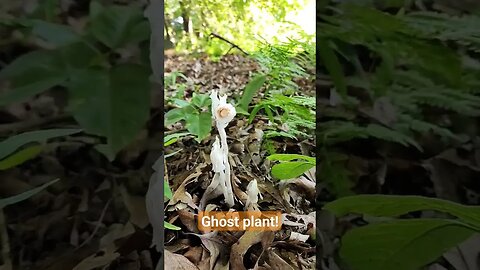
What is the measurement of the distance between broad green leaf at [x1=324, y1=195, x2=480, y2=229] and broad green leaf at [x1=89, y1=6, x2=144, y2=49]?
507 mm

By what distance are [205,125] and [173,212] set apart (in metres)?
0.18

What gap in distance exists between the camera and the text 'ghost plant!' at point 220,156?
1.15 m

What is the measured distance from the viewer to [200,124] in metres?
1.16

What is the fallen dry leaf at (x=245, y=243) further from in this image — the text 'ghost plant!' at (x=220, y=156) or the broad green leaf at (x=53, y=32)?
the broad green leaf at (x=53, y=32)

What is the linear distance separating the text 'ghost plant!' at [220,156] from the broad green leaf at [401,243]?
25cm

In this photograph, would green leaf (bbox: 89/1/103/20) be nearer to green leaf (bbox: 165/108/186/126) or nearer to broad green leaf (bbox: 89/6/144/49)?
broad green leaf (bbox: 89/6/144/49)

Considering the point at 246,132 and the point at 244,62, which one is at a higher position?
the point at 244,62

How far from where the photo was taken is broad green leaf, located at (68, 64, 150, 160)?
44.6 inches

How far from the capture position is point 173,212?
1.15 m

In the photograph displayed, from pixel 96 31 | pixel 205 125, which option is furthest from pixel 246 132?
pixel 96 31

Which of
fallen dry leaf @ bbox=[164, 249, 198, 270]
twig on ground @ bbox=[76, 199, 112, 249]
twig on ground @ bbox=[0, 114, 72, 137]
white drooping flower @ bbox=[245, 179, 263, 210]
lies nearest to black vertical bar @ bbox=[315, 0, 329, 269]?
white drooping flower @ bbox=[245, 179, 263, 210]

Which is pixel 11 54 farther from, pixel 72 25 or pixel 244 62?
pixel 244 62

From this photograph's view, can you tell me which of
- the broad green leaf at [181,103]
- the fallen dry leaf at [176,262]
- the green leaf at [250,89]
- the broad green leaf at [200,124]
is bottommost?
the fallen dry leaf at [176,262]

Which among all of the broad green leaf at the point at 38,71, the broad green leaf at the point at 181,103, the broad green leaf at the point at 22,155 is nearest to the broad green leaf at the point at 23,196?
the broad green leaf at the point at 22,155
